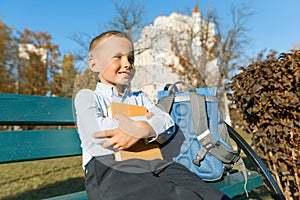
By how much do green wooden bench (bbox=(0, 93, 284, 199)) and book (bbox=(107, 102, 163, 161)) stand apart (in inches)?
11.4

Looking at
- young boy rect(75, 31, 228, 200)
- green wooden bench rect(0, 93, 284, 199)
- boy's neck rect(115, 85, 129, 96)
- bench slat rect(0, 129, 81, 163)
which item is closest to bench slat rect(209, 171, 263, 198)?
green wooden bench rect(0, 93, 284, 199)

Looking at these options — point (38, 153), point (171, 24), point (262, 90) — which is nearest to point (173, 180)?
point (38, 153)

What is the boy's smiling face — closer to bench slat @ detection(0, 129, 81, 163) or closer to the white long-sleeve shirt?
the white long-sleeve shirt

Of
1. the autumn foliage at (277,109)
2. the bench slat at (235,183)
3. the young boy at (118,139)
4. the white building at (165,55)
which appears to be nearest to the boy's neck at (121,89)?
the young boy at (118,139)

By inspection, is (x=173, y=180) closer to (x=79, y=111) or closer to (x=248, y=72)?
(x=79, y=111)

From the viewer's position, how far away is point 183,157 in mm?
1379

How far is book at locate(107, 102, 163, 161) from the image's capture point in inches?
39.6

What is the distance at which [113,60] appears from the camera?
1043 millimetres

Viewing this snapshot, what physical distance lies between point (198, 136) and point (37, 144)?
0.78 metres

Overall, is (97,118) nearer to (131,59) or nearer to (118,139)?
(118,139)

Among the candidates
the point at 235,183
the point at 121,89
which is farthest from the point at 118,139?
the point at 235,183

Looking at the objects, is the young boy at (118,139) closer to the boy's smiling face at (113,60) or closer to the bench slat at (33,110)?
the boy's smiling face at (113,60)

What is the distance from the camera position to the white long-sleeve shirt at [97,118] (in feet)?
3.23

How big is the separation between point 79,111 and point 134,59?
0.32m
